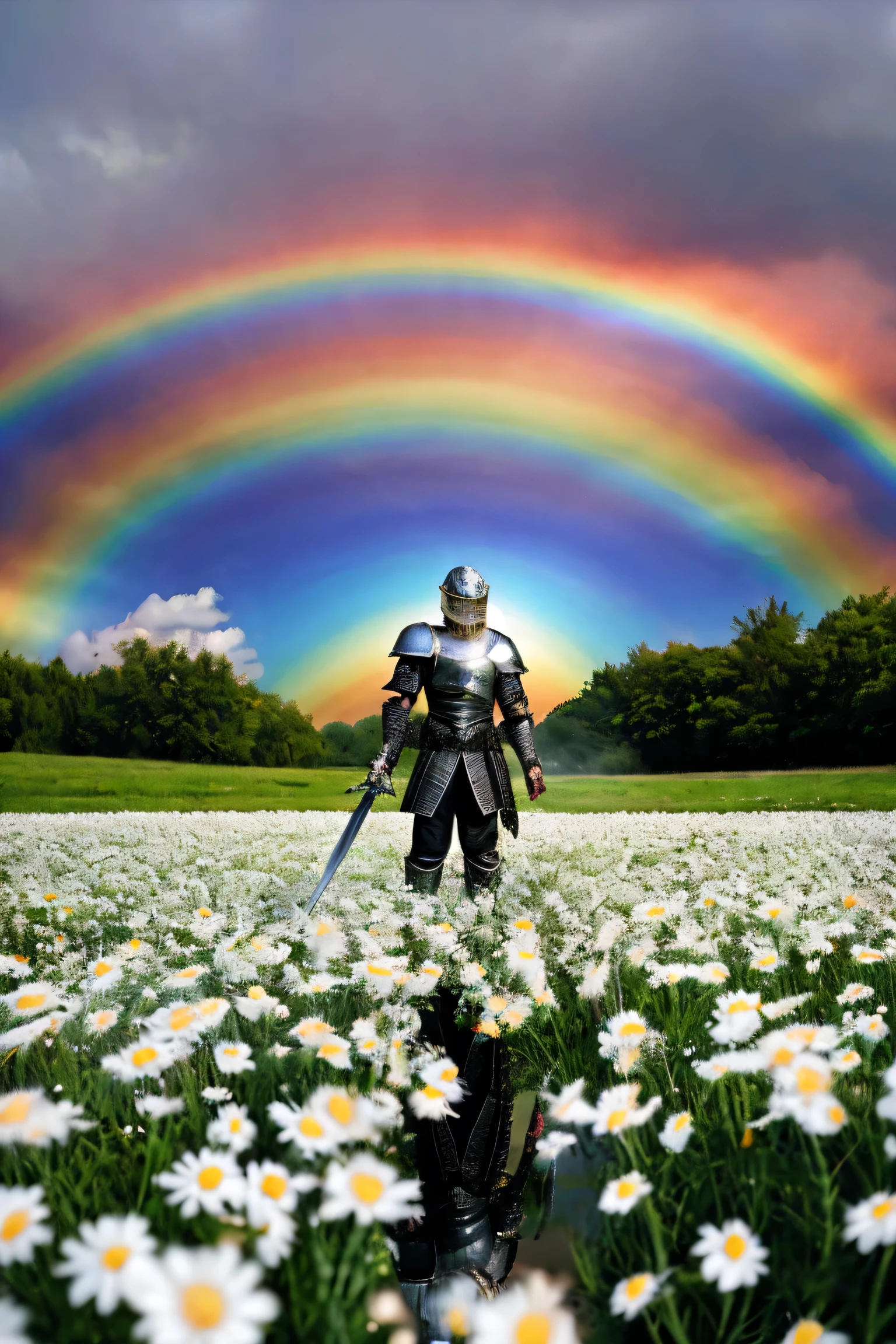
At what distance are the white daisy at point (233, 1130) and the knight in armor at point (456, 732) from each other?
4.04 meters

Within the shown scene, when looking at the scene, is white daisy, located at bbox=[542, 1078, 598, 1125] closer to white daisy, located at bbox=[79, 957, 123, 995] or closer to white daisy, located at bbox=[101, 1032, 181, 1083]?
white daisy, located at bbox=[101, 1032, 181, 1083]

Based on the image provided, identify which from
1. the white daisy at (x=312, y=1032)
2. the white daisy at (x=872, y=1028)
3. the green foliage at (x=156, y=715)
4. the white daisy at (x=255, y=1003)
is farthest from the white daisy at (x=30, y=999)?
the green foliage at (x=156, y=715)

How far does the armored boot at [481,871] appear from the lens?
650 centimetres

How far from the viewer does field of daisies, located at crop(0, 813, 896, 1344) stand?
5.02 ft

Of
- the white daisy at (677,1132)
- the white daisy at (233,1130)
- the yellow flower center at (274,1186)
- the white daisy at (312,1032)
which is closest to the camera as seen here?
the yellow flower center at (274,1186)

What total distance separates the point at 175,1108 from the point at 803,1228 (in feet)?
5.18

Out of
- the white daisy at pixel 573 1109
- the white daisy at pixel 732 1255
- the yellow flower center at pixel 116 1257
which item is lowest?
the white daisy at pixel 732 1255

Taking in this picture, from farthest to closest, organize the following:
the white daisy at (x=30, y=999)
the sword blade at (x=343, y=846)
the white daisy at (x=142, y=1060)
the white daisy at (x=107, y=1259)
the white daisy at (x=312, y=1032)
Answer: the sword blade at (x=343, y=846), the white daisy at (x=30, y=999), the white daisy at (x=312, y=1032), the white daisy at (x=142, y=1060), the white daisy at (x=107, y=1259)

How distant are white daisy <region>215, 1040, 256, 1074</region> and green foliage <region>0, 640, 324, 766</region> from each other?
49.5ft

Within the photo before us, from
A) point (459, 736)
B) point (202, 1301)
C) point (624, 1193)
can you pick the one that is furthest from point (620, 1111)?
point (459, 736)

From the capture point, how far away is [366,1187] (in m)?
1.65

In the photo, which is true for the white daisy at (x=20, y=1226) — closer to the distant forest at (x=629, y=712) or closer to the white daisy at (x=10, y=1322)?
the white daisy at (x=10, y=1322)

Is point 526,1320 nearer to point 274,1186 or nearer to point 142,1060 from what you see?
point 274,1186

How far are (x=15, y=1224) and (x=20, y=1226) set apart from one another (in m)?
0.01
